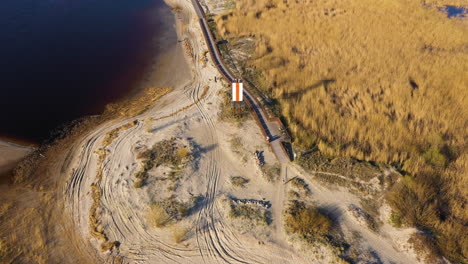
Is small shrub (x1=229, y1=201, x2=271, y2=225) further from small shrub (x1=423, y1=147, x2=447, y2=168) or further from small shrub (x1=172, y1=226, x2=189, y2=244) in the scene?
small shrub (x1=423, y1=147, x2=447, y2=168)

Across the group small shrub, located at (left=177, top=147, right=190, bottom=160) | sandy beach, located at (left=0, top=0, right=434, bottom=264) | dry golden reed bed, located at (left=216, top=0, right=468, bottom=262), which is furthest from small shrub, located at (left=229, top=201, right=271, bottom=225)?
dry golden reed bed, located at (left=216, top=0, right=468, bottom=262)

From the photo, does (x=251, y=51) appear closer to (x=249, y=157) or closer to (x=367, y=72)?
(x=367, y=72)

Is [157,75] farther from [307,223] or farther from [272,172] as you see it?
[307,223]

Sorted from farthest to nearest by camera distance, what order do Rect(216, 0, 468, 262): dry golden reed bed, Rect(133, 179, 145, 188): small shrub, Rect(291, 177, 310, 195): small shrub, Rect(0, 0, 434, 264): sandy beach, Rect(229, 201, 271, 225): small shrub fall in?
Rect(133, 179, 145, 188): small shrub, Rect(291, 177, 310, 195): small shrub, Rect(216, 0, 468, 262): dry golden reed bed, Rect(229, 201, 271, 225): small shrub, Rect(0, 0, 434, 264): sandy beach

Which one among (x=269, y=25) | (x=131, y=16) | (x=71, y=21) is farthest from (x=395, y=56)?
(x=71, y=21)

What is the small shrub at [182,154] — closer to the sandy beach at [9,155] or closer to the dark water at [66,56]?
the dark water at [66,56]
